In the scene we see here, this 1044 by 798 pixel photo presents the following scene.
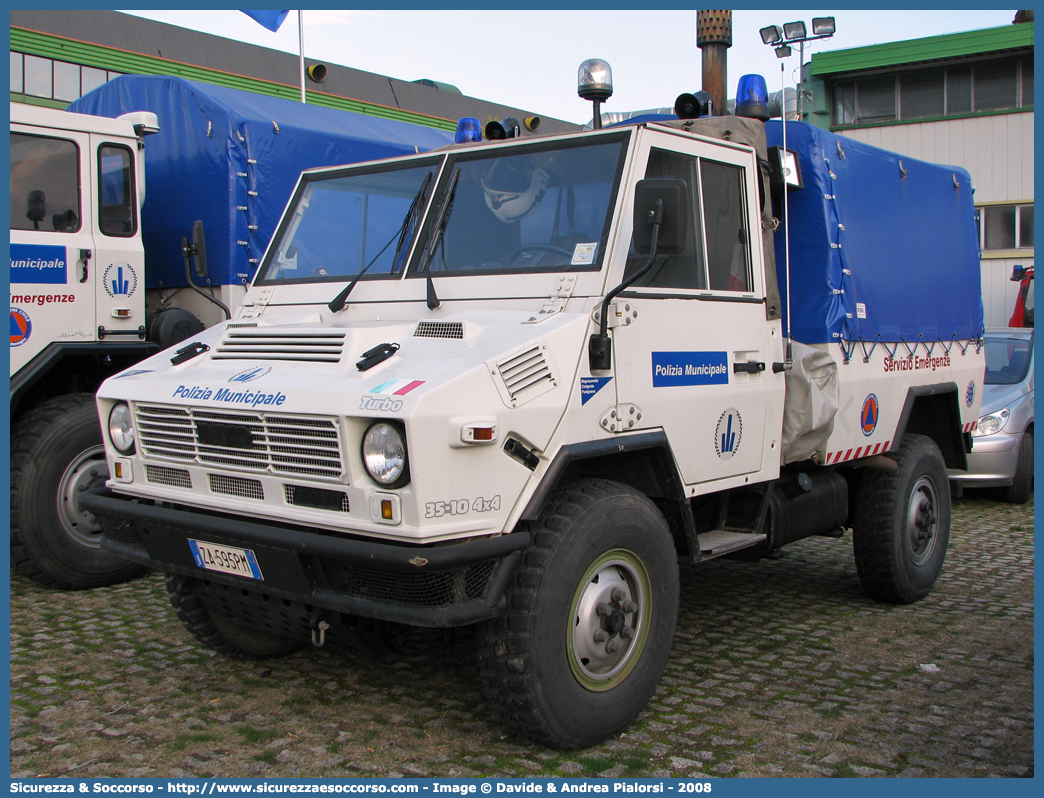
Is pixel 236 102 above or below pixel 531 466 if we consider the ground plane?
above

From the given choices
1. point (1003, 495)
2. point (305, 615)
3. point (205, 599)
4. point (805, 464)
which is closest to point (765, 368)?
point (805, 464)

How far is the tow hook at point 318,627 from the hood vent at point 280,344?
102 centimetres

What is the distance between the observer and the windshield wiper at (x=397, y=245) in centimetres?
459

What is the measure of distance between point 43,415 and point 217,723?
3021mm

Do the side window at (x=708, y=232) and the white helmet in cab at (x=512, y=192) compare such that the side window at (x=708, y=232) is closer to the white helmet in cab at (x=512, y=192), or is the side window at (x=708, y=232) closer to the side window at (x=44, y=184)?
the white helmet in cab at (x=512, y=192)

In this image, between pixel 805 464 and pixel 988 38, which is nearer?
pixel 805 464

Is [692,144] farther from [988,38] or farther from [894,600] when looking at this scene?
[988,38]

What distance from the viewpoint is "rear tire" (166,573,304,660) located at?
475 cm

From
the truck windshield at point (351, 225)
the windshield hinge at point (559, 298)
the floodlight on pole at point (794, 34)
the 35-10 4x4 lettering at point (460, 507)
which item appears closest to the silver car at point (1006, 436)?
the floodlight on pole at point (794, 34)

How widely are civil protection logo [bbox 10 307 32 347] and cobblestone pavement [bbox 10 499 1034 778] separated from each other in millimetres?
1629

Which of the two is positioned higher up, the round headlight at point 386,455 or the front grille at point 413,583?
the round headlight at point 386,455

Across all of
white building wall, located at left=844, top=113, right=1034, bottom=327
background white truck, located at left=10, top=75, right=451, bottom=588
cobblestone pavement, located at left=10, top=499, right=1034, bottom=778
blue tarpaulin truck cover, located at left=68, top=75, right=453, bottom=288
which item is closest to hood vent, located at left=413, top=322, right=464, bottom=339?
cobblestone pavement, located at left=10, top=499, right=1034, bottom=778

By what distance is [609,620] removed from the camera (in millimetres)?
3961

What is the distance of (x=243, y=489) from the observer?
384 cm
